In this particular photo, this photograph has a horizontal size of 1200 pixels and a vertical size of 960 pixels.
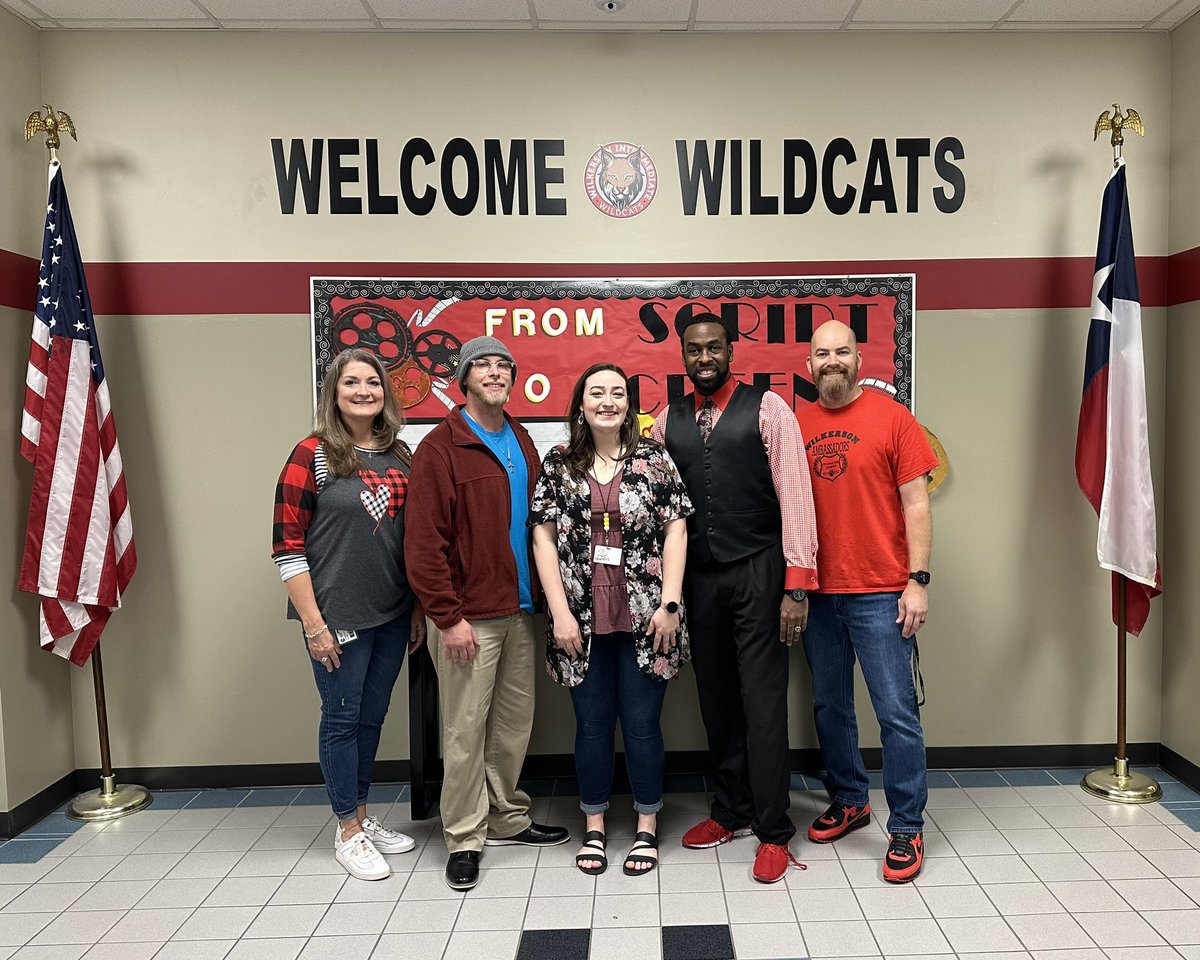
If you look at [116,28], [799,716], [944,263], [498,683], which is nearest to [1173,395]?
[944,263]

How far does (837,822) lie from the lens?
10.1 ft

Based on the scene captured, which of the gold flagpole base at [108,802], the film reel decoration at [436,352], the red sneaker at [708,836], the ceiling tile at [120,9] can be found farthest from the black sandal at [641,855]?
the ceiling tile at [120,9]

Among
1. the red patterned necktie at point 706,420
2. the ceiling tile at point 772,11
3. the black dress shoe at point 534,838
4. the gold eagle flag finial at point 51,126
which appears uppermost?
the ceiling tile at point 772,11

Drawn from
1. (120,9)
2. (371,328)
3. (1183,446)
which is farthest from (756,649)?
(120,9)

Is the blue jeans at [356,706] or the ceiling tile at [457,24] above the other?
the ceiling tile at [457,24]

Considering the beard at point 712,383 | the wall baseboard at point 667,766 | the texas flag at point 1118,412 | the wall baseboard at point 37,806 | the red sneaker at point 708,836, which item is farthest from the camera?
the wall baseboard at point 667,766

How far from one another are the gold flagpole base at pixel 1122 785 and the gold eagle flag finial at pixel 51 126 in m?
4.75

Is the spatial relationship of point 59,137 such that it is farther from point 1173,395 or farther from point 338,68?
point 1173,395

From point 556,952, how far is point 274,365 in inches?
96.8

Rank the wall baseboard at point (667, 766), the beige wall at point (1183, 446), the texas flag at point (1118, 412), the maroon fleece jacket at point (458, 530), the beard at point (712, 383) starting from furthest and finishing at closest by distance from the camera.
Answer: the wall baseboard at point (667, 766), the beige wall at point (1183, 446), the texas flag at point (1118, 412), the beard at point (712, 383), the maroon fleece jacket at point (458, 530)

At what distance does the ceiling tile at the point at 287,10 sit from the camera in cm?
324

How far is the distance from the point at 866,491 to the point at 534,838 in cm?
169

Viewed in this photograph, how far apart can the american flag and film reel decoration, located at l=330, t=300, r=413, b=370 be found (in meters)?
0.93

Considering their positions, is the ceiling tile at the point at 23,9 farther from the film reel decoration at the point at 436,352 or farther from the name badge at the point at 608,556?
the name badge at the point at 608,556
